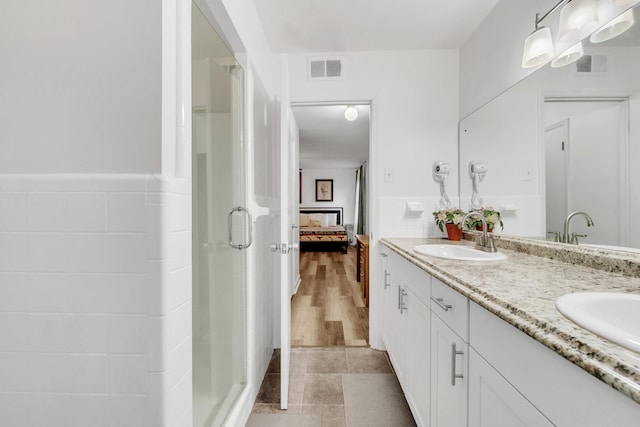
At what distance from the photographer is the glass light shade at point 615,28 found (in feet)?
3.20

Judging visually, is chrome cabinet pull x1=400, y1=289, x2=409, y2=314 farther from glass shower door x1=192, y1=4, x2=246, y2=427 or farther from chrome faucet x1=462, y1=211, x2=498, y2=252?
glass shower door x1=192, y1=4, x2=246, y2=427

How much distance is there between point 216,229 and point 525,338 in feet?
3.87

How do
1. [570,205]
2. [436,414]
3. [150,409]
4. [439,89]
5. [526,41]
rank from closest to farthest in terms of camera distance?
[150,409], [436,414], [570,205], [526,41], [439,89]

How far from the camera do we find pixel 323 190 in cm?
847

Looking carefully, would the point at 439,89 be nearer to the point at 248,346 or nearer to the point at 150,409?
the point at 248,346

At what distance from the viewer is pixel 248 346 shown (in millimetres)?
1563

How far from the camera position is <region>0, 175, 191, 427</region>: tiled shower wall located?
0.78 m

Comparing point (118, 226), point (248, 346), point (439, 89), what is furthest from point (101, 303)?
point (439, 89)

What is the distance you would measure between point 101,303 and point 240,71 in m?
1.28

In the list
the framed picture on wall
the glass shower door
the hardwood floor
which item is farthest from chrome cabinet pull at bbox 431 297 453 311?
the framed picture on wall

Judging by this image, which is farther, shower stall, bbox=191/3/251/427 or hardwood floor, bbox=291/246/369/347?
hardwood floor, bbox=291/246/369/347

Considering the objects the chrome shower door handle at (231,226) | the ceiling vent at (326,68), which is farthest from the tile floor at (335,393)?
the ceiling vent at (326,68)

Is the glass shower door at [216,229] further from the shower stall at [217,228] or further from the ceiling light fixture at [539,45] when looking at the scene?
the ceiling light fixture at [539,45]

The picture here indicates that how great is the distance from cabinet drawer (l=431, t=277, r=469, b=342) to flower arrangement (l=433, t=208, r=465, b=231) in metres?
1.06
